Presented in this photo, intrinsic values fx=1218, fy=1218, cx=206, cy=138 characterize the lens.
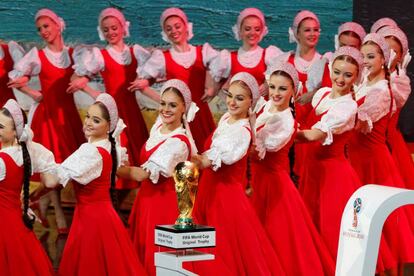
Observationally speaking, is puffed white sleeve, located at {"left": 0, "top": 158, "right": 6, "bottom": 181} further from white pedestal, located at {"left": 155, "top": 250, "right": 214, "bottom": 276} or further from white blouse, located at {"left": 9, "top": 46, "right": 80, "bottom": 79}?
white pedestal, located at {"left": 155, "top": 250, "right": 214, "bottom": 276}

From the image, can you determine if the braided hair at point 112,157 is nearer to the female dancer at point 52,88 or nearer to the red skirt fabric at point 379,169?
the female dancer at point 52,88

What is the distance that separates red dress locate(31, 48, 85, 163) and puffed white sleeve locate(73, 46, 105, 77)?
0.19ft

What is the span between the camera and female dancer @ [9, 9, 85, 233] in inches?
328

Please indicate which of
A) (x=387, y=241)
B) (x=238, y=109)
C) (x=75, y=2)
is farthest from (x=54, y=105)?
(x=387, y=241)

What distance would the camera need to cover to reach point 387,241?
8797 millimetres

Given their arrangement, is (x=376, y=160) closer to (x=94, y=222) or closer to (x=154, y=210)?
(x=154, y=210)

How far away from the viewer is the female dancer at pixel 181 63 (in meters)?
8.68

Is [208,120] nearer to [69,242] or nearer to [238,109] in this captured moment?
[238,109]

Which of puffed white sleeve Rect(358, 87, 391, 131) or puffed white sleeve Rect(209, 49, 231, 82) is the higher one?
puffed white sleeve Rect(209, 49, 231, 82)

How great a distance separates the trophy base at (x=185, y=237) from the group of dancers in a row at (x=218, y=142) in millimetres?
1942

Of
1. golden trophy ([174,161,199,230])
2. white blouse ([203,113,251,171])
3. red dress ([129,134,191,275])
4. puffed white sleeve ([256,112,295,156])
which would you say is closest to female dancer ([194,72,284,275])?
white blouse ([203,113,251,171])

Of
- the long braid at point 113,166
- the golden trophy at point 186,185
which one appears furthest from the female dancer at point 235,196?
the golden trophy at point 186,185

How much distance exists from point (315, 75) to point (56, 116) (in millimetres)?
2013

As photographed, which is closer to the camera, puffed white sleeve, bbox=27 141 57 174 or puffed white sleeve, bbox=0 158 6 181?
puffed white sleeve, bbox=0 158 6 181
